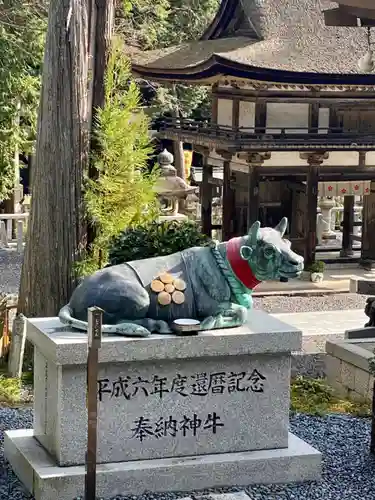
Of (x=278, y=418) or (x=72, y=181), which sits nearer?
(x=278, y=418)

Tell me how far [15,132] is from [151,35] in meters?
6.00

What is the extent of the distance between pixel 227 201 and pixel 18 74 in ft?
17.4

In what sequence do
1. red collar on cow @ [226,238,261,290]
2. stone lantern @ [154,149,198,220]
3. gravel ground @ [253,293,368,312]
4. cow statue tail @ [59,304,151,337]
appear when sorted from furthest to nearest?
stone lantern @ [154,149,198,220] → gravel ground @ [253,293,368,312] → red collar on cow @ [226,238,261,290] → cow statue tail @ [59,304,151,337]

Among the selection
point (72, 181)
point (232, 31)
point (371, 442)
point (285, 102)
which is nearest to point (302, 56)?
point (285, 102)

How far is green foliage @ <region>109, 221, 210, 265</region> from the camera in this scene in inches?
438

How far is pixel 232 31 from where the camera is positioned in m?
21.1

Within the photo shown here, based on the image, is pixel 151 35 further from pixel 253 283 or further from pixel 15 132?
pixel 253 283

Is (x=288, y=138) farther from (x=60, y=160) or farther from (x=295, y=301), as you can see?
(x=60, y=160)

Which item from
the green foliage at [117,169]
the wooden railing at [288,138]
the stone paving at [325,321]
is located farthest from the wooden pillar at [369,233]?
the green foliage at [117,169]

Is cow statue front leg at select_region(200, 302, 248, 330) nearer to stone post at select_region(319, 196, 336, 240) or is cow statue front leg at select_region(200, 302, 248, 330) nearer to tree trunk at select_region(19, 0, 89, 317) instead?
tree trunk at select_region(19, 0, 89, 317)

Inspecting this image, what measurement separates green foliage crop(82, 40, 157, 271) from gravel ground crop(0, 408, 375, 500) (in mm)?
3369

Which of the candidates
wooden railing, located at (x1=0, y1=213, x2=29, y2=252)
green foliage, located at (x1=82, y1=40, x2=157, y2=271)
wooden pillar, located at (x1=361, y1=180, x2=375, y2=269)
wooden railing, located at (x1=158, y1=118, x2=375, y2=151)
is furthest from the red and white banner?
green foliage, located at (x1=82, y1=40, x2=157, y2=271)

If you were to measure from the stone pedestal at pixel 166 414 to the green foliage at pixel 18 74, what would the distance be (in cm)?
1396

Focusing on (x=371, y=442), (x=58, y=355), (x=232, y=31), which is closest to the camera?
(x=58, y=355)
